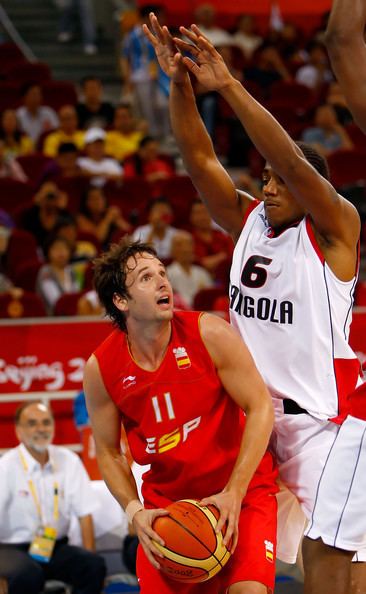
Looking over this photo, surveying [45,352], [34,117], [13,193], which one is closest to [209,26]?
[34,117]

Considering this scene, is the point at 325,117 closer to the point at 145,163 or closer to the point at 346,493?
the point at 145,163

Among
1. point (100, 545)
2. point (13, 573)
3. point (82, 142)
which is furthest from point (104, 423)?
point (82, 142)

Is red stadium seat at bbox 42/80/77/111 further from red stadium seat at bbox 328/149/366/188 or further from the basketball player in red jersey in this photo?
the basketball player in red jersey

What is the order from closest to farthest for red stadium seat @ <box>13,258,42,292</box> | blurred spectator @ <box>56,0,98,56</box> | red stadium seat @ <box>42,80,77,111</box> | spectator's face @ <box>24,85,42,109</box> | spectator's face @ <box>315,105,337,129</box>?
1. red stadium seat @ <box>13,258,42,292</box>
2. spectator's face @ <box>24,85,42,109</box>
3. spectator's face @ <box>315,105,337,129</box>
4. red stadium seat @ <box>42,80,77,111</box>
5. blurred spectator @ <box>56,0,98,56</box>

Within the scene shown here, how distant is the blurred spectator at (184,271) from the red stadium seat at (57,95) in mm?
4359

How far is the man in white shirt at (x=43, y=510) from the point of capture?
658 centimetres

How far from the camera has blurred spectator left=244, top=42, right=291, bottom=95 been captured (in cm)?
1405

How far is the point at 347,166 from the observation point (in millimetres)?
12070

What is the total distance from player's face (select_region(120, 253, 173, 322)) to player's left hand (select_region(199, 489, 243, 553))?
67cm

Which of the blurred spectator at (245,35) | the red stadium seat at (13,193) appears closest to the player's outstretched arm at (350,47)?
the red stadium seat at (13,193)

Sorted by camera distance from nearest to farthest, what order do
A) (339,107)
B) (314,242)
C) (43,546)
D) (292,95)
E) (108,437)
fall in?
1. (314,242)
2. (108,437)
3. (43,546)
4. (339,107)
5. (292,95)

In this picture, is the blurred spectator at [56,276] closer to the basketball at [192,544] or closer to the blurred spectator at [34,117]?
the blurred spectator at [34,117]

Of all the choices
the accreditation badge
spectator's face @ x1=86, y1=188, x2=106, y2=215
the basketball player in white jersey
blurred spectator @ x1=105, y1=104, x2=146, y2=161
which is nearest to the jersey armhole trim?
the basketball player in white jersey

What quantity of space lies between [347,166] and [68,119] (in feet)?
9.99
